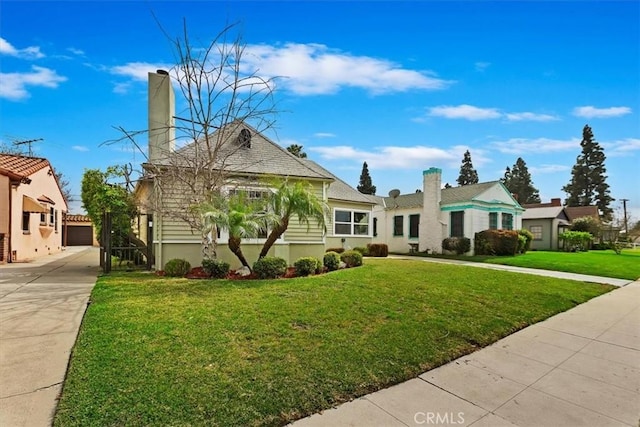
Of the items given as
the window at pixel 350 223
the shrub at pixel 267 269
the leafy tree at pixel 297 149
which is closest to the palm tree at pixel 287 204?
the shrub at pixel 267 269

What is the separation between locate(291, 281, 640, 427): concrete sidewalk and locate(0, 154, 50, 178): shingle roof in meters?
18.3

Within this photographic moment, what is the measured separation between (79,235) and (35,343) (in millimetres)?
36109

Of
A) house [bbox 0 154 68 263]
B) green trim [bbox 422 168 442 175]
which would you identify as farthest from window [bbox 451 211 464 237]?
house [bbox 0 154 68 263]

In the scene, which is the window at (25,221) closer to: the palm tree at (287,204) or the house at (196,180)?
the house at (196,180)

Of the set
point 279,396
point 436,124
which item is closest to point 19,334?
point 279,396

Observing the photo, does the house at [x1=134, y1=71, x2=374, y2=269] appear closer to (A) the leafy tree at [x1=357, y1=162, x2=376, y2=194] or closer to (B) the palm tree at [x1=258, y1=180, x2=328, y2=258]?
(B) the palm tree at [x1=258, y1=180, x2=328, y2=258]

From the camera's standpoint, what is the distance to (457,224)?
71.7ft

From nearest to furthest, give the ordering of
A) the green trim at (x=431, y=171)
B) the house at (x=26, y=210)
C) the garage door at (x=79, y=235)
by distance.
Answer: the house at (x=26, y=210) < the green trim at (x=431, y=171) < the garage door at (x=79, y=235)

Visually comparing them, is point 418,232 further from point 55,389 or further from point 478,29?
point 55,389

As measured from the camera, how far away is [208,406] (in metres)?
3.20

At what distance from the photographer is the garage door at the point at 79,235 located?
3381 centimetres

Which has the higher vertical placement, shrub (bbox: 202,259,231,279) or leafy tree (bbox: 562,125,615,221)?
leafy tree (bbox: 562,125,615,221)

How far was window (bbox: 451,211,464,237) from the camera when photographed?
21.6 metres

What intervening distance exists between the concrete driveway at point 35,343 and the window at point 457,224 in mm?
19747
